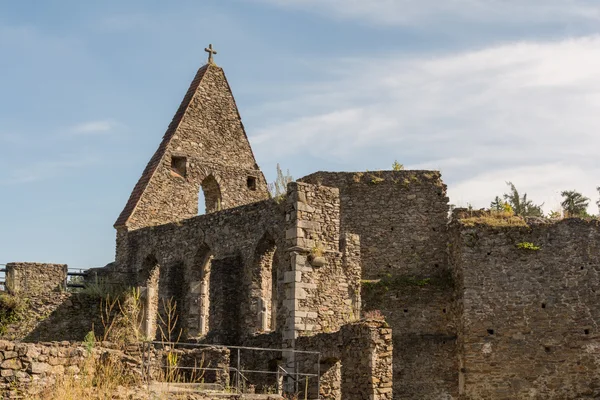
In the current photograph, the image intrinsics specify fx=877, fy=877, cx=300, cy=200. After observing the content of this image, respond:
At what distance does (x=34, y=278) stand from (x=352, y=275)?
9188 millimetres

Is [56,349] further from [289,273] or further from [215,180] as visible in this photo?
[215,180]

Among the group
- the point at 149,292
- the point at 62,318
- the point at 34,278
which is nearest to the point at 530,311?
→ the point at 149,292

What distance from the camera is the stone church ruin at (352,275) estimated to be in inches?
776

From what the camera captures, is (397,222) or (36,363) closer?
(36,363)

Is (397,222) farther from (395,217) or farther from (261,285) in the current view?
(261,285)

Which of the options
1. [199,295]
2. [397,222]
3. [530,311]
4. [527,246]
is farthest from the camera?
[397,222]

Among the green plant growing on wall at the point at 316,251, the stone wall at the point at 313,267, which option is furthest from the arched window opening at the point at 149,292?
the green plant growing on wall at the point at 316,251

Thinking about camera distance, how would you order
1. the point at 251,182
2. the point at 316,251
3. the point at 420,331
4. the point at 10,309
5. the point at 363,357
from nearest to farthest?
the point at 363,357 < the point at 316,251 < the point at 10,309 < the point at 420,331 < the point at 251,182

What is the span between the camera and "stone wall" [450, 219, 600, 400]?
918 inches

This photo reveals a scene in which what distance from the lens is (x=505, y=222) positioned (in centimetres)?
2434

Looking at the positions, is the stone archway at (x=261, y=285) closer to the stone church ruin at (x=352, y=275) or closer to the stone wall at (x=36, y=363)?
the stone church ruin at (x=352, y=275)

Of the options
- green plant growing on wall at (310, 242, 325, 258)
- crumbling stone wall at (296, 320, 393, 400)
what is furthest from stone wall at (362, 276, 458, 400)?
crumbling stone wall at (296, 320, 393, 400)

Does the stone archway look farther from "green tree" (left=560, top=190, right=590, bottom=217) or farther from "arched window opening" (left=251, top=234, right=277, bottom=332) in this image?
"green tree" (left=560, top=190, right=590, bottom=217)

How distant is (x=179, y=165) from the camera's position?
27359 millimetres
